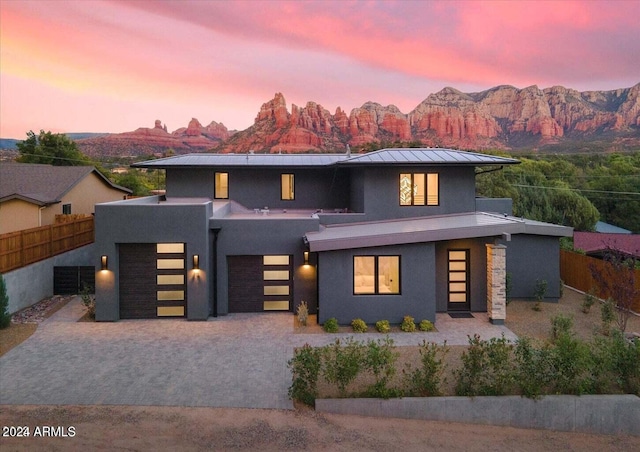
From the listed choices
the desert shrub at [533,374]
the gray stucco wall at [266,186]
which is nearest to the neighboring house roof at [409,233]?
the gray stucco wall at [266,186]

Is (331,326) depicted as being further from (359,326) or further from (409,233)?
(409,233)

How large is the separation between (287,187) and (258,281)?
5636 millimetres

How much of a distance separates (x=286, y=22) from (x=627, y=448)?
33.3 metres

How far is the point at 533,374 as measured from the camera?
296 inches

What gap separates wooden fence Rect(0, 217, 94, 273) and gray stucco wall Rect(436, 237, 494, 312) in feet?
47.5

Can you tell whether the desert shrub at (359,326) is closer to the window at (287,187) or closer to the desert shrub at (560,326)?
the desert shrub at (560,326)

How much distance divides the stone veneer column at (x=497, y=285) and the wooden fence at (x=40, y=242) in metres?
15.8

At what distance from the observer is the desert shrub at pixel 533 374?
7391 mm

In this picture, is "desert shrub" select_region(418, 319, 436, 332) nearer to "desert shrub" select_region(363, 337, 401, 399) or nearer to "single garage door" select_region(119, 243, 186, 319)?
"desert shrub" select_region(363, 337, 401, 399)

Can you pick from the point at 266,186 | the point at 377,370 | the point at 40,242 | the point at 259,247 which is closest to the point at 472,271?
the point at 259,247

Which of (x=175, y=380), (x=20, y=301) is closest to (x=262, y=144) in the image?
(x=20, y=301)

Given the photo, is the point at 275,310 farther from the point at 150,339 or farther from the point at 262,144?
the point at 262,144

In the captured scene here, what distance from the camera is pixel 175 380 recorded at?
8.59 meters

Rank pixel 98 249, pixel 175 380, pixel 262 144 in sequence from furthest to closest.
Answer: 1. pixel 262 144
2. pixel 98 249
3. pixel 175 380
